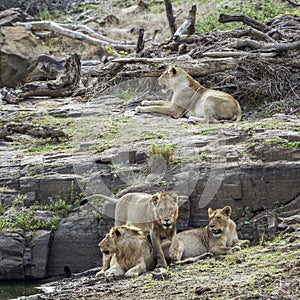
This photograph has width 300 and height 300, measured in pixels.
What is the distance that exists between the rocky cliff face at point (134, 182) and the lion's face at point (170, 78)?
1660 millimetres

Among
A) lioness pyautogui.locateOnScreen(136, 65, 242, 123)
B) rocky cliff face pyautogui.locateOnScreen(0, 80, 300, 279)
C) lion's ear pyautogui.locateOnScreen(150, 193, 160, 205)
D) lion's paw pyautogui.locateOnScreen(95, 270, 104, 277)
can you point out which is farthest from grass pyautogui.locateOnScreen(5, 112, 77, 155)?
lion's paw pyautogui.locateOnScreen(95, 270, 104, 277)

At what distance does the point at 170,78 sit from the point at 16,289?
637cm

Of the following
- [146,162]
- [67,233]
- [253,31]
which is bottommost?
[67,233]

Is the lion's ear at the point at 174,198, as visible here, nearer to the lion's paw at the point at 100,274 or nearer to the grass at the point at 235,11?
the lion's paw at the point at 100,274

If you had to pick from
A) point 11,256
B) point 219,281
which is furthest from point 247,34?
point 219,281

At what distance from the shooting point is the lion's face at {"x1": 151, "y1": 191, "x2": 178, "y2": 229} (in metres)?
12.5

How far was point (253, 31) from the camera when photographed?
19.4 meters

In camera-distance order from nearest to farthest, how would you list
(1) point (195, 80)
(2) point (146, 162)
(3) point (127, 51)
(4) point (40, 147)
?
(2) point (146, 162), (4) point (40, 147), (1) point (195, 80), (3) point (127, 51)

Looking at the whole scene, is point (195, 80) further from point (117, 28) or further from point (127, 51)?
point (117, 28)

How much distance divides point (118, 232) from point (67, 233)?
5.74ft

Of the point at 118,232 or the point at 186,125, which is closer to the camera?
the point at 118,232

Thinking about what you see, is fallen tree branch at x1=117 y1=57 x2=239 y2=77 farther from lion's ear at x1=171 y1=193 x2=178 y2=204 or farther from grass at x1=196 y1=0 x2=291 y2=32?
lion's ear at x1=171 y1=193 x2=178 y2=204

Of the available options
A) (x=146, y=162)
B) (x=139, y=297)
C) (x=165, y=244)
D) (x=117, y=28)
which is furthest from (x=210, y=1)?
(x=139, y=297)

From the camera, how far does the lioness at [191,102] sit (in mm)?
16828
